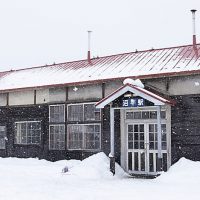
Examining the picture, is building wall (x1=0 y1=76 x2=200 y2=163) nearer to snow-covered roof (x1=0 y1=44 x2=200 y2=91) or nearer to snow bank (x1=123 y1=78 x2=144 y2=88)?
snow-covered roof (x1=0 y1=44 x2=200 y2=91)

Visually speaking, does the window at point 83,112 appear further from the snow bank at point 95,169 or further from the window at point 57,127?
the snow bank at point 95,169

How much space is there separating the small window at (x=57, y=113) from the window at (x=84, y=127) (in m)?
0.42

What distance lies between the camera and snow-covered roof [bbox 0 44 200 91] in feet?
45.5

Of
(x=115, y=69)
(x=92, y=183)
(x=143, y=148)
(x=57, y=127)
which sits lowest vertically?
(x=92, y=183)

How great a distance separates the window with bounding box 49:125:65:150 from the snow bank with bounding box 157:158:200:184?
5.41m

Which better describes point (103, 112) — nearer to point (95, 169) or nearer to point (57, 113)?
point (57, 113)

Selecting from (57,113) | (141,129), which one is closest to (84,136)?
(57,113)

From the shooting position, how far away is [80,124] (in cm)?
1600

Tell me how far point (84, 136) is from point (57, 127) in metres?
1.53

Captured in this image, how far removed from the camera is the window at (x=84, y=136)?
1557 centimetres

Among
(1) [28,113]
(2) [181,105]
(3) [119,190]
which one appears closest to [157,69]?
(2) [181,105]

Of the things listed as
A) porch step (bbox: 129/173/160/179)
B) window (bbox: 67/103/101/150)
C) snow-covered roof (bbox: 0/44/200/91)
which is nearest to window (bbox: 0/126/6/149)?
snow-covered roof (bbox: 0/44/200/91)

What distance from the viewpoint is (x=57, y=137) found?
16781 millimetres

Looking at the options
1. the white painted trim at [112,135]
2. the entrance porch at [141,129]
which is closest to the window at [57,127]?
the entrance porch at [141,129]
